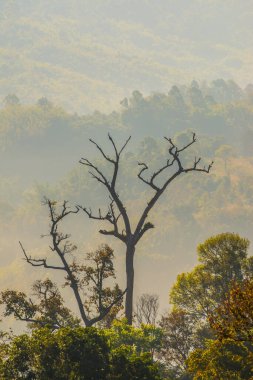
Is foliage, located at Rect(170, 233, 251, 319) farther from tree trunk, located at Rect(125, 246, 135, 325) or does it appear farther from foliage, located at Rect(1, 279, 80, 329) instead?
foliage, located at Rect(1, 279, 80, 329)

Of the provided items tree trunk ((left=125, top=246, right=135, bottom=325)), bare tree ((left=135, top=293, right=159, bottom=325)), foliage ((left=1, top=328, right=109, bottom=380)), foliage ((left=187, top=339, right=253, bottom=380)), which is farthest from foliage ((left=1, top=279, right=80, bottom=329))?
bare tree ((left=135, top=293, right=159, bottom=325))

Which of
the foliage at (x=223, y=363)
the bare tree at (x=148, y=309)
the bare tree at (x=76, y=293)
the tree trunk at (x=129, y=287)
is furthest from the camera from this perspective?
the bare tree at (x=148, y=309)

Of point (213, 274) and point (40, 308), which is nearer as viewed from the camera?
point (40, 308)

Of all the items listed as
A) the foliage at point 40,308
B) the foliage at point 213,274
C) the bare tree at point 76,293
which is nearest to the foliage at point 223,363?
the bare tree at point 76,293

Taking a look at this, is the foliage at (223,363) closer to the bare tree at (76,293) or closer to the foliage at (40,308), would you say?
the bare tree at (76,293)

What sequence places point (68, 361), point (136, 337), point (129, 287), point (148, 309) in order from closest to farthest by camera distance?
point (68, 361), point (136, 337), point (129, 287), point (148, 309)

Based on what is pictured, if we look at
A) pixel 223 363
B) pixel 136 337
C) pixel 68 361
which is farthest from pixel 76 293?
pixel 68 361

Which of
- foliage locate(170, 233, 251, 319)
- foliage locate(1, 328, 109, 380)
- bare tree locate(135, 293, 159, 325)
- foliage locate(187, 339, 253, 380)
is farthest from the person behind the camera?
bare tree locate(135, 293, 159, 325)

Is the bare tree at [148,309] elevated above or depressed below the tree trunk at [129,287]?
above

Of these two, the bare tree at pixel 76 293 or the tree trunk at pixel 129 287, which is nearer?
the bare tree at pixel 76 293

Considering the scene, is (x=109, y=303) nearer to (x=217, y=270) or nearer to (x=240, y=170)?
(x=217, y=270)

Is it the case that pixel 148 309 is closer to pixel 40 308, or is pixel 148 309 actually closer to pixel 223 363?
pixel 40 308

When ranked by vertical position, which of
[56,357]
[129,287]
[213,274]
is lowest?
[56,357]

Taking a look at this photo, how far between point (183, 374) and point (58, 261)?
129523 millimetres
